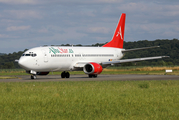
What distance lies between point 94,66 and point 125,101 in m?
22.4

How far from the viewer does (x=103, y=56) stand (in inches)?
1700

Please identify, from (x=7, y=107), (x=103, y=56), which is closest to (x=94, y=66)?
(x=103, y=56)

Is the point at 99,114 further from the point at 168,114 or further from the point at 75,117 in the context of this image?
the point at 168,114

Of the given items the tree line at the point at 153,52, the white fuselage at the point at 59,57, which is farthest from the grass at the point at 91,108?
the tree line at the point at 153,52

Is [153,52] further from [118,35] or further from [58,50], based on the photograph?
[58,50]

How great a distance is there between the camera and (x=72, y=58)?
38094 millimetres

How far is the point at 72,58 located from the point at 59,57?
2.42 metres

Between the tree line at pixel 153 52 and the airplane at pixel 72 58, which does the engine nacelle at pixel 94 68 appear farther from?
the tree line at pixel 153 52

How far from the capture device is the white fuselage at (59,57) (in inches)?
1321

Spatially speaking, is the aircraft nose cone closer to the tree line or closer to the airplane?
the airplane

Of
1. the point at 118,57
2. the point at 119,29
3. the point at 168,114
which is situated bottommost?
the point at 168,114

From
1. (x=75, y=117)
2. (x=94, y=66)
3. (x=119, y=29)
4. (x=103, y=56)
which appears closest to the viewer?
(x=75, y=117)

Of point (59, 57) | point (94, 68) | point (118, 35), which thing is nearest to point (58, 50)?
point (59, 57)

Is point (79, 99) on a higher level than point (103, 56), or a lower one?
lower
